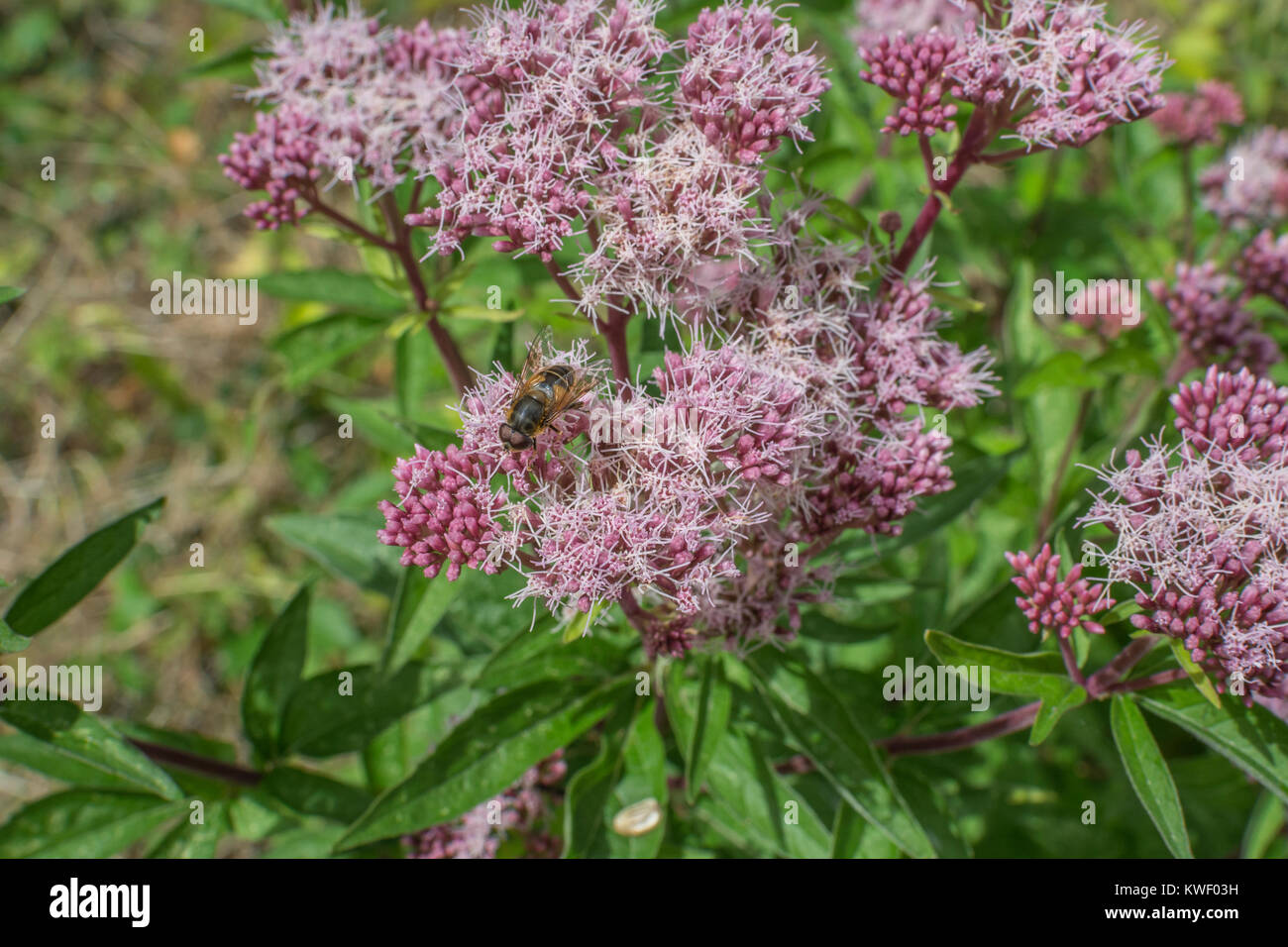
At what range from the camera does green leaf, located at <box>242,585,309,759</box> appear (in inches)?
156

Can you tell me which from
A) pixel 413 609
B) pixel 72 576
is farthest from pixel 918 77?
pixel 72 576

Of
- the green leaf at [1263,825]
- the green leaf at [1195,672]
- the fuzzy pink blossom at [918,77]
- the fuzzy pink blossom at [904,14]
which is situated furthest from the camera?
the fuzzy pink blossom at [904,14]

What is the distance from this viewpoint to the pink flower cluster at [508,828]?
384cm

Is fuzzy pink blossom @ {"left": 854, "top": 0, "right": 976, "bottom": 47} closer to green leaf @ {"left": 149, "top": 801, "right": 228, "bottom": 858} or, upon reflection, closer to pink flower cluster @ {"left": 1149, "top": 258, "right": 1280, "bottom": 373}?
pink flower cluster @ {"left": 1149, "top": 258, "right": 1280, "bottom": 373}

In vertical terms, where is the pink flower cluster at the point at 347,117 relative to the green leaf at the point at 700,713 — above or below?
above

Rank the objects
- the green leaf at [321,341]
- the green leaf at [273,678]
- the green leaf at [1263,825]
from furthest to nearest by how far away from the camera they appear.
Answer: the green leaf at [1263,825]
the green leaf at [321,341]
the green leaf at [273,678]

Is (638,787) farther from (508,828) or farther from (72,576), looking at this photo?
(72,576)

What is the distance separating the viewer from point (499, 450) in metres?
2.84

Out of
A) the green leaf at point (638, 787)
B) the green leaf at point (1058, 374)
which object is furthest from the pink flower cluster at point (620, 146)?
the green leaf at point (1058, 374)

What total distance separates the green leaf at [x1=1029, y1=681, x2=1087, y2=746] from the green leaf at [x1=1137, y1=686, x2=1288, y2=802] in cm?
28

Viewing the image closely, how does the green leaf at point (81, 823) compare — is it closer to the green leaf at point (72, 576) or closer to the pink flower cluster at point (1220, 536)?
the green leaf at point (72, 576)

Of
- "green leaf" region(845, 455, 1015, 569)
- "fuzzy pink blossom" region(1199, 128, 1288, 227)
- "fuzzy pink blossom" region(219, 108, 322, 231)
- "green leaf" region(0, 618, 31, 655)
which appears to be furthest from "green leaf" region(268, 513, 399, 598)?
"fuzzy pink blossom" region(1199, 128, 1288, 227)

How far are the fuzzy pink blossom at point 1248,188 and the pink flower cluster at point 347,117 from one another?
368 cm
